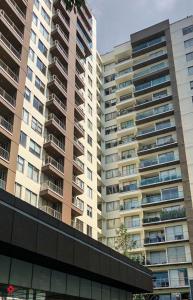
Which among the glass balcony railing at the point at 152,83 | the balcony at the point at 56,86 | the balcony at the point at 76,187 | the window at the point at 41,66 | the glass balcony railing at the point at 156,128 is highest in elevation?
the glass balcony railing at the point at 152,83

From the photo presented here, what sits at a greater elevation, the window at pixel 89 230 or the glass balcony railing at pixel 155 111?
the glass balcony railing at pixel 155 111

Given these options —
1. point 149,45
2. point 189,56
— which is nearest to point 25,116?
point 189,56

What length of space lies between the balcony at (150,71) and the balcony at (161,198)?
22.4 meters

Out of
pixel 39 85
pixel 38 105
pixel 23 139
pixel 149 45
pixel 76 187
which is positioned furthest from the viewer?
pixel 149 45

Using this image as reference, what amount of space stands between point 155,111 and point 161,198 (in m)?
16.2

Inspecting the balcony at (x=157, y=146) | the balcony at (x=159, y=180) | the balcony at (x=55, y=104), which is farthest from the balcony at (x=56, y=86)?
the balcony at (x=159, y=180)

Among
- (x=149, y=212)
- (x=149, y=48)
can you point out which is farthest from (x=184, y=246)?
(x=149, y=48)

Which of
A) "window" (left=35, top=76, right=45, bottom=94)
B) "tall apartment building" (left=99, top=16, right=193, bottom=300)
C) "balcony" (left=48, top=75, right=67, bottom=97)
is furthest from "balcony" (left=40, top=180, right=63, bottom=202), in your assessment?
"tall apartment building" (left=99, top=16, right=193, bottom=300)

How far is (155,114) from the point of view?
67.6m

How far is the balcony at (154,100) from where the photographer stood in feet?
221

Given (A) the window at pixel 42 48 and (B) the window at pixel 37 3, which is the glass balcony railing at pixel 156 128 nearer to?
(A) the window at pixel 42 48

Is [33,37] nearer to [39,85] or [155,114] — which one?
[39,85]

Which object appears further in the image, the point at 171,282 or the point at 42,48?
the point at 171,282

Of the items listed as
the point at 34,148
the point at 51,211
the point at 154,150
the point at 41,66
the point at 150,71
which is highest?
the point at 150,71
